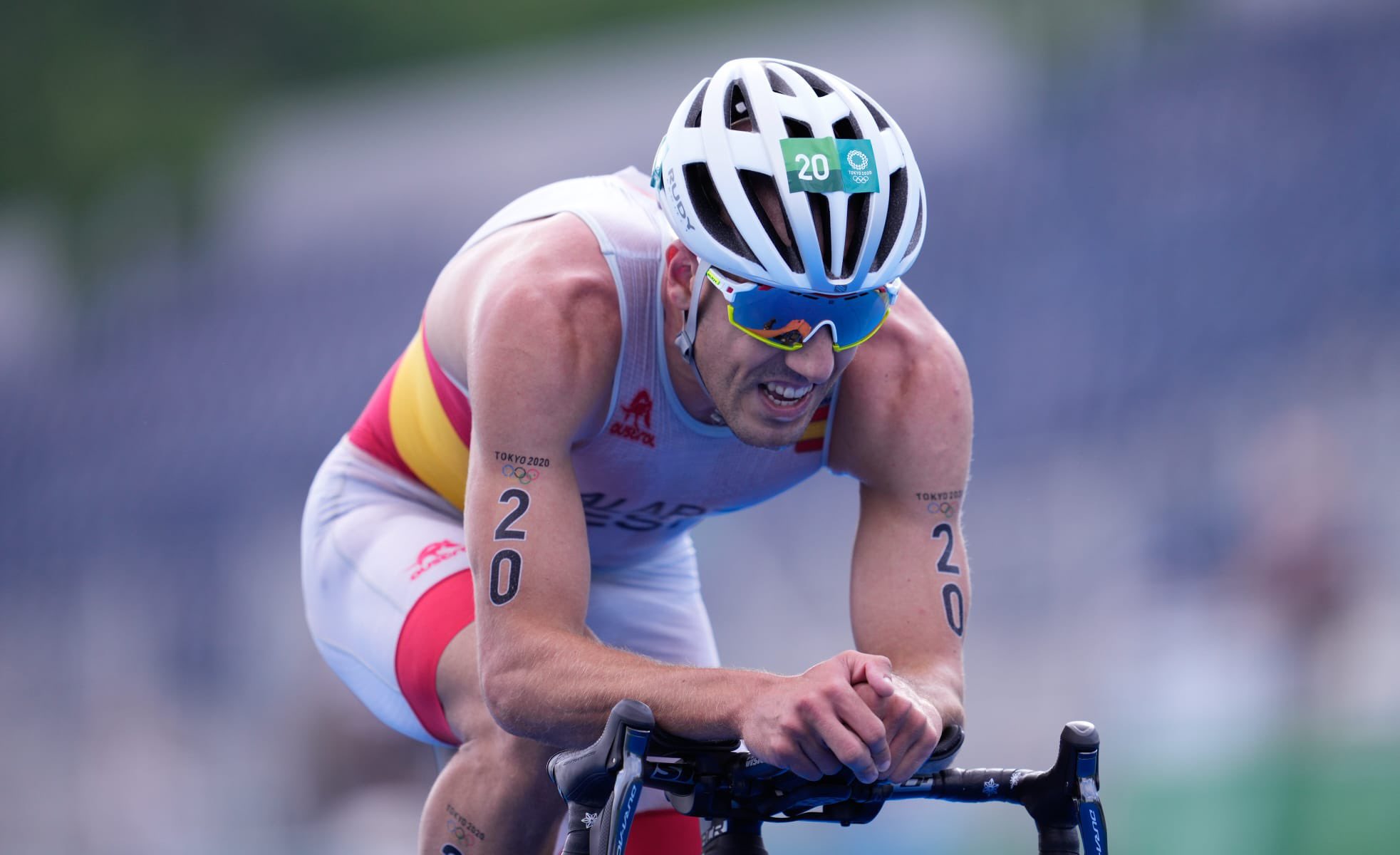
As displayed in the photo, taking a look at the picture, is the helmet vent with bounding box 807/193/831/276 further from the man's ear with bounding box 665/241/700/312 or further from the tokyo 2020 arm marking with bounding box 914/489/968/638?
the tokyo 2020 arm marking with bounding box 914/489/968/638

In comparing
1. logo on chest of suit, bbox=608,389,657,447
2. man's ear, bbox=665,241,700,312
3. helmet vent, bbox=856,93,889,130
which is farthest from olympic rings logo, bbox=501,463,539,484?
helmet vent, bbox=856,93,889,130

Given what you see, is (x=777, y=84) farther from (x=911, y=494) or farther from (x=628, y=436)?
(x=911, y=494)

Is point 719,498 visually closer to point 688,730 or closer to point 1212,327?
point 688,730

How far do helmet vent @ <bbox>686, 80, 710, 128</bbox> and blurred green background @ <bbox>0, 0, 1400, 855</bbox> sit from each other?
14.9 feet

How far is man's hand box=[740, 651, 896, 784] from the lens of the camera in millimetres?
2697

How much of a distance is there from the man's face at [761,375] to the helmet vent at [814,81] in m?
0.51

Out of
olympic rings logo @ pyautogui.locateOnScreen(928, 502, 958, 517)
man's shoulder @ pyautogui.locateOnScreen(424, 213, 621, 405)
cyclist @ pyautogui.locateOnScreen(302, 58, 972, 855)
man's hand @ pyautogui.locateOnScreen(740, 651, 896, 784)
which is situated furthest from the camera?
olympic rings logo @ pyautogui.locateOnScreen(928, 502, 958, 517)

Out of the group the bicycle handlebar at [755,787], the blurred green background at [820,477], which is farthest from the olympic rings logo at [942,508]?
the blurred green background at [820,477]

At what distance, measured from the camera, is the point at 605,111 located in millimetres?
13992

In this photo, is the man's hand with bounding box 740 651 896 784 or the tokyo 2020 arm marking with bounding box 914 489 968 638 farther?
the tokyo 2020 arm marking with bounding box 914 489 968 638

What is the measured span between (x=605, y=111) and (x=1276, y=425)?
6.52 m

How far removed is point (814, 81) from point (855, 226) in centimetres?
43

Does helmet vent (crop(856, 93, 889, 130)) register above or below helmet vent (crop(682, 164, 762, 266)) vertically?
above

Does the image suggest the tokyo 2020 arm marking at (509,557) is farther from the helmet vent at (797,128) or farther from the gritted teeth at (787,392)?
the helmet vent at (797,128)
